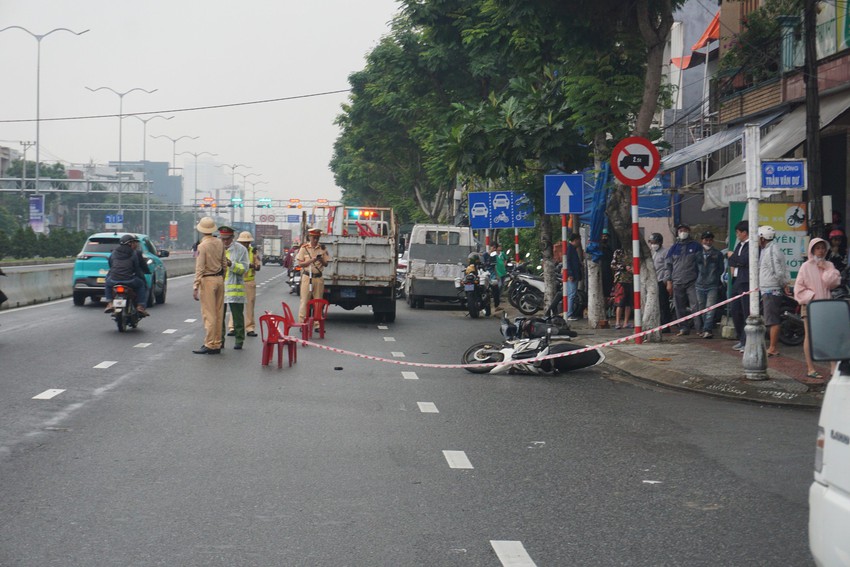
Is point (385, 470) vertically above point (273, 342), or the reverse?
point (273, 342)

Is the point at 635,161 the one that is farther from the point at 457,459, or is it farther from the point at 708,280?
the point at 457,459

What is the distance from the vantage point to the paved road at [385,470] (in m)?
5.83

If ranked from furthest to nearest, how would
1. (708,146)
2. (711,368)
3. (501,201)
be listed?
(501,201) → (708,146) → (711,368)

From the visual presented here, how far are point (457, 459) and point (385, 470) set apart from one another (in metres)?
0.69

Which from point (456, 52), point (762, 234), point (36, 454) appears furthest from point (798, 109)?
point (36, 454)

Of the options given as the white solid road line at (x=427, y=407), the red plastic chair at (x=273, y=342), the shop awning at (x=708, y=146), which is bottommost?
the white solid road line at (x=427, y=407)

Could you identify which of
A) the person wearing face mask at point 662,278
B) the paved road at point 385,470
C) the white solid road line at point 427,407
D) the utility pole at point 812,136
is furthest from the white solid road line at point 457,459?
the person wearing face mask at point 662,278

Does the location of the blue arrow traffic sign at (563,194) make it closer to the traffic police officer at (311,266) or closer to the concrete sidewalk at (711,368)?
the concrete sidewalk at (711,368)

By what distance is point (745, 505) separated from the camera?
6930 mm

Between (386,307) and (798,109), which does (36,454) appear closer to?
(386,307)

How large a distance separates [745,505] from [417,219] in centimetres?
5393

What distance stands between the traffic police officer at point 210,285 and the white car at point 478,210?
14860 millimetres

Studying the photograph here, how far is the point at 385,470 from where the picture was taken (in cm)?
787

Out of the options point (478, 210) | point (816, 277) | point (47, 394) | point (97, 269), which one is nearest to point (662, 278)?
point (816, 277)
